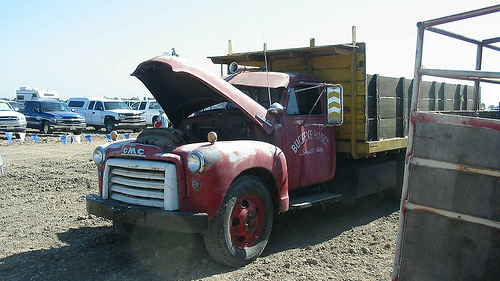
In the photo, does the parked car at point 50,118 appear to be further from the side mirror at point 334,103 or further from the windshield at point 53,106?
the side mirror at point 334,103

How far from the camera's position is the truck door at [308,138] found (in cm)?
578

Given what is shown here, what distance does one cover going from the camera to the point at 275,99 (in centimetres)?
595

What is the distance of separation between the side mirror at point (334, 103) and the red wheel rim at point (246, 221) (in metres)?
1.48

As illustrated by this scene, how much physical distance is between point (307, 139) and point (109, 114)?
68.7ft

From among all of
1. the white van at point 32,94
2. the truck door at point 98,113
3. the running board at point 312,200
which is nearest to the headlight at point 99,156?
the running board at point 312,200

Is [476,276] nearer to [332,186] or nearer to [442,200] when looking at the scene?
[442,200]

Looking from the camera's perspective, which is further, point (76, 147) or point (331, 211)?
point (76, 147)

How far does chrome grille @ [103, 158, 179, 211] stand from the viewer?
4531mm

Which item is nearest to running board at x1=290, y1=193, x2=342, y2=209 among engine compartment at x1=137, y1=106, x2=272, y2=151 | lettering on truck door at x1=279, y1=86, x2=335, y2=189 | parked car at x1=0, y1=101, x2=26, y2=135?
lettering on truck door at x1=279, y1=86, x2=335, y2=189

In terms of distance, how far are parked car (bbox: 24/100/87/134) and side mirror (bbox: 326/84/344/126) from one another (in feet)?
65.7

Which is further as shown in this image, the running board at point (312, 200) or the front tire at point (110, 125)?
the front tire at point (110, 125)

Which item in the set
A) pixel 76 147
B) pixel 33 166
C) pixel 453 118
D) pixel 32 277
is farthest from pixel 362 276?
pixel 76 147

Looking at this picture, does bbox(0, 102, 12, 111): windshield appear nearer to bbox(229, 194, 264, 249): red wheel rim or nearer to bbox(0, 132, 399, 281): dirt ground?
bbox(0, 132, 399, 281): dirt ground

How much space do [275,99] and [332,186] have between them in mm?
1730
